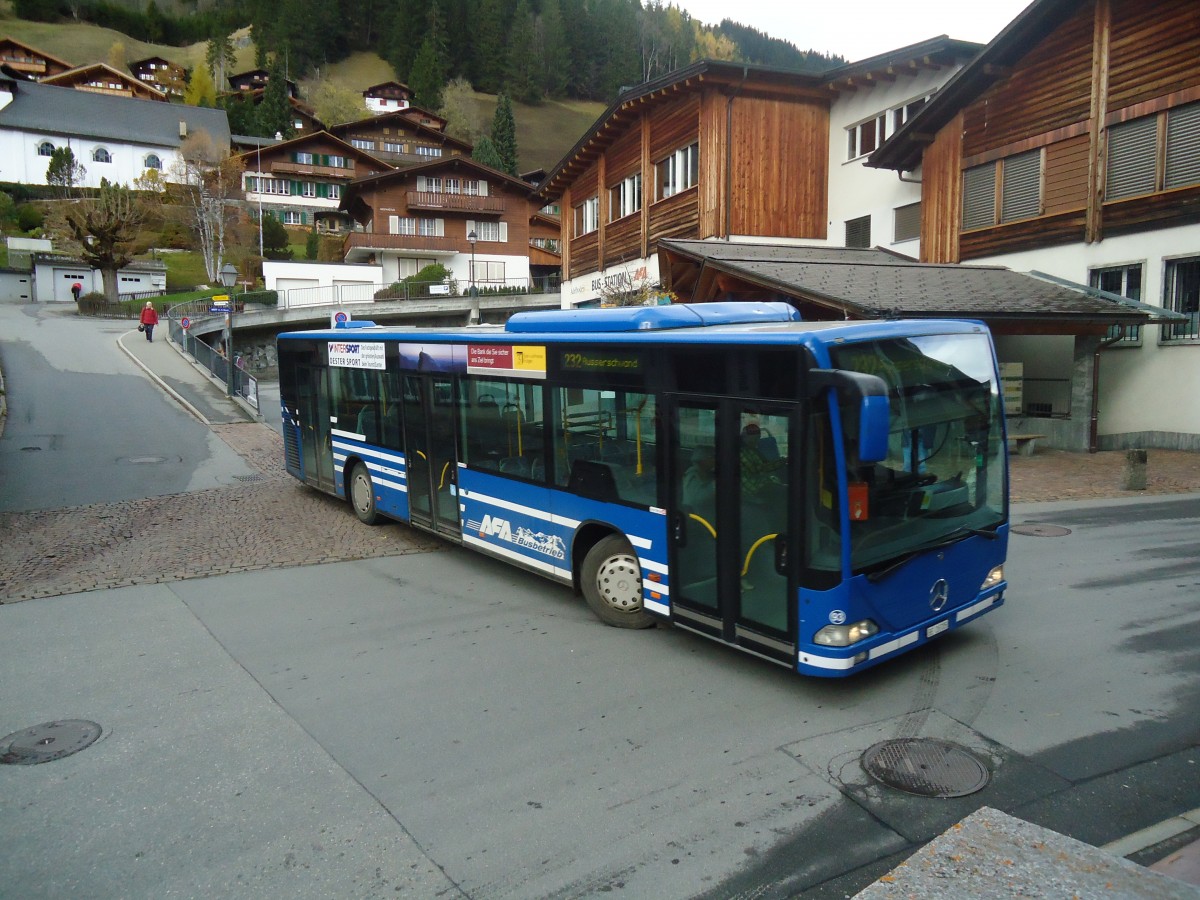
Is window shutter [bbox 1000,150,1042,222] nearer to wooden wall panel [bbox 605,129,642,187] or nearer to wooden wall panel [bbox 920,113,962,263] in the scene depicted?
wooden wall panel [bbox 920,113,962,263]

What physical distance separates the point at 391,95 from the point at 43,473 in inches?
4711

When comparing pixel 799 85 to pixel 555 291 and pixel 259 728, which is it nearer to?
pixel 259 728

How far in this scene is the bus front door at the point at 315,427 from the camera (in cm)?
1350

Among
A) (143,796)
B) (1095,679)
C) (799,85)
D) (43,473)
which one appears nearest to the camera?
(143,796)

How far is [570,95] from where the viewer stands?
14525 cm

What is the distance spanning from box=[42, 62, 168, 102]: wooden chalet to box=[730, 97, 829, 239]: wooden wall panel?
362 feet

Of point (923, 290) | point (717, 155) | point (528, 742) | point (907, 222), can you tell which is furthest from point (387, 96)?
point (528, 742)

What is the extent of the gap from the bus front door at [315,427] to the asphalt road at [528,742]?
188 inches

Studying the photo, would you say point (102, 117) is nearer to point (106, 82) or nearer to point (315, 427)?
point (106, 82)

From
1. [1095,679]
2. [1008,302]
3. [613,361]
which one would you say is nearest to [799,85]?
[1008,302]

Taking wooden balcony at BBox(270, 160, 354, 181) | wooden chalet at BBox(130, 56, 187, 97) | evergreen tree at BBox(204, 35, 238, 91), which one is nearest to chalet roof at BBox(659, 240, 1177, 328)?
wooden balcony at BBox(270, 160, 354, 181)

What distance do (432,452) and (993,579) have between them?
6403mm

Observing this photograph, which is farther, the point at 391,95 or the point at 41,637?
the point at 391,95

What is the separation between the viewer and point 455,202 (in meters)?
61.5
